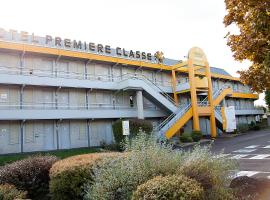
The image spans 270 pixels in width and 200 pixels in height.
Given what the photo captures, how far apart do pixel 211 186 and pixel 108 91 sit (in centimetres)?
2844

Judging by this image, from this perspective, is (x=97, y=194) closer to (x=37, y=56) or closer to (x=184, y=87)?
(x=37, y=56)

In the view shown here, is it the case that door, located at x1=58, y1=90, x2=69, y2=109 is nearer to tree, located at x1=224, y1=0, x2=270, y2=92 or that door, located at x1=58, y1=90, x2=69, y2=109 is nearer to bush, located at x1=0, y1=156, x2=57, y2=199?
bush, located at x1=0, y1=156, x2=57, y2=199

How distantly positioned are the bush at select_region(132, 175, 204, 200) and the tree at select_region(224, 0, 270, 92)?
3.62 m

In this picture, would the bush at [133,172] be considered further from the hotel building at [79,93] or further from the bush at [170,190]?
the hotel building at [79,93]

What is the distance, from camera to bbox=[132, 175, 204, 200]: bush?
5.24 metres

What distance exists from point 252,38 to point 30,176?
332 inches

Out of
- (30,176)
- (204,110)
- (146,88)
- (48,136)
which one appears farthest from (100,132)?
(30,176)

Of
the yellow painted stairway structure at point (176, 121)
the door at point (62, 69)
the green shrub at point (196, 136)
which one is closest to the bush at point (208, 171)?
the yellow painted stairway structure at point (176, 121)

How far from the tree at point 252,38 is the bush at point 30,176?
7535mm

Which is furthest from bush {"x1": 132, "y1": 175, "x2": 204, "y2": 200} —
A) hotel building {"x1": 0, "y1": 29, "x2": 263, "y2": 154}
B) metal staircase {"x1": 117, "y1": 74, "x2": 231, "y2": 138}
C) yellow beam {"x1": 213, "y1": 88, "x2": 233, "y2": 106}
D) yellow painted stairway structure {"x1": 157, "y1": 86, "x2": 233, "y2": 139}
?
yellow beam {"x1": 213, "y1": 88, "x2": 233, "y2": 106}

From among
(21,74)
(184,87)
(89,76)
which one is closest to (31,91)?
(21,74)

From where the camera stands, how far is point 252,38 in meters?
7.95

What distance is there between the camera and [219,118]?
38.8 metres

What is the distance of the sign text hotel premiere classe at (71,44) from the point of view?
28.5 m
